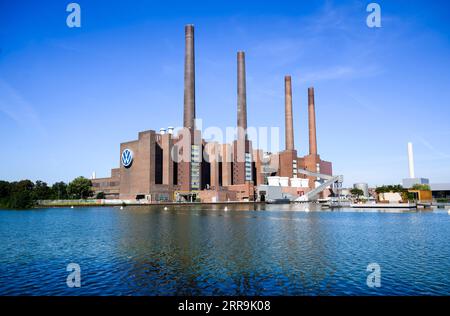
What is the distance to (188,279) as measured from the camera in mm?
19906

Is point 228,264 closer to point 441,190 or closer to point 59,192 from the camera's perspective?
point 59,192

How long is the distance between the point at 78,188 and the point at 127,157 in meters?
27.0

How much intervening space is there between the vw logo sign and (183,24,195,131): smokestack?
29.4 m

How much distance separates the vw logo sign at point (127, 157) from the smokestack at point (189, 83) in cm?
2944

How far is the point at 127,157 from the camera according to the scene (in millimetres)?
167750

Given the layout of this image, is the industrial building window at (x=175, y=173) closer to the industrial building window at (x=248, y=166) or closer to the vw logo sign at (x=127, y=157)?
the vw logo sign at (x=127, y=157)

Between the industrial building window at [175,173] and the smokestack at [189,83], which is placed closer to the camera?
the smokestack at [189,83]

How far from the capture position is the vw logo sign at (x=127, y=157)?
16641 cm

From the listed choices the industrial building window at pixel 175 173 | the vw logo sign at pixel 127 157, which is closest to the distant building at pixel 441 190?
the industrial building window at pixel 175 173

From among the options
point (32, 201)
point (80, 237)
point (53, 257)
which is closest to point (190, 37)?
point (32, 201)

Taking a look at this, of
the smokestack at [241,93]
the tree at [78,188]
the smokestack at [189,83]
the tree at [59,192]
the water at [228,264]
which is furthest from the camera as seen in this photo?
the smokestack at [241,93]

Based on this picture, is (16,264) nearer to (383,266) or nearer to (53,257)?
(53,257)

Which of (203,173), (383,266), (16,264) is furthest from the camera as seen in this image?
(203,173)
